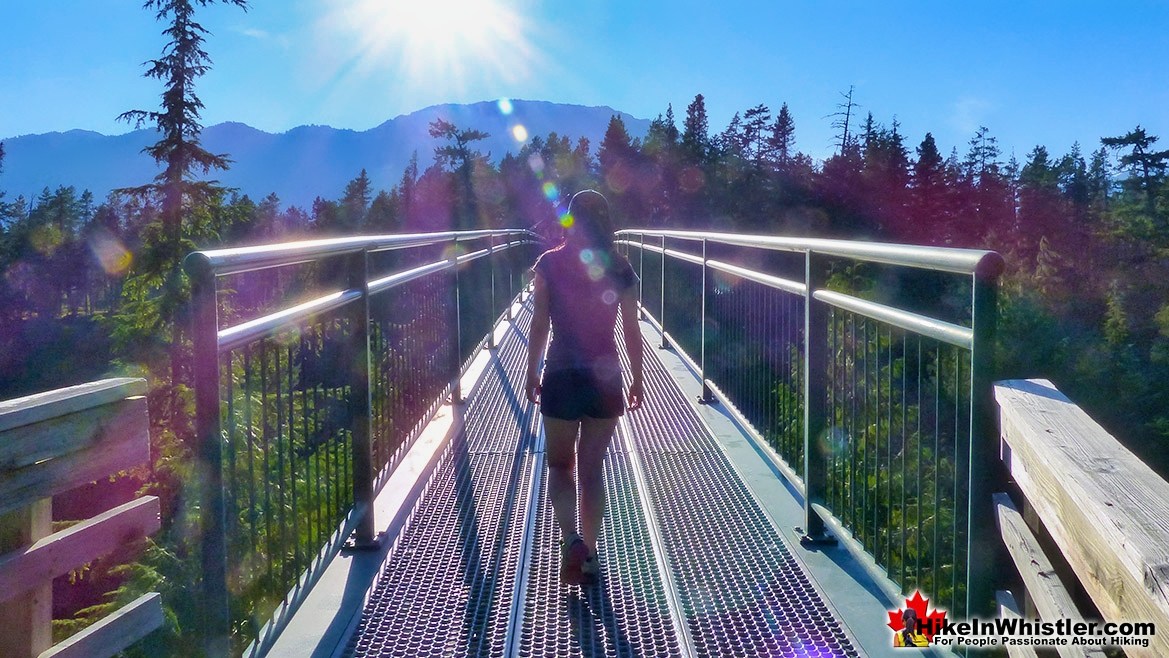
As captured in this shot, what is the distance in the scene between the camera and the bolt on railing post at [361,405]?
145 inches

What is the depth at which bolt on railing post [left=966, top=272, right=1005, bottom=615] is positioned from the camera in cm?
216

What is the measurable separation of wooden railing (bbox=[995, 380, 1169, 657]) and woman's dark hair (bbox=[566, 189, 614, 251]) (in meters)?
1.86

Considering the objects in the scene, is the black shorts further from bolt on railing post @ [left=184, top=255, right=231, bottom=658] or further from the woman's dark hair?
bolt on railing post @ [left=184, top=255, right=231, bottom=658]

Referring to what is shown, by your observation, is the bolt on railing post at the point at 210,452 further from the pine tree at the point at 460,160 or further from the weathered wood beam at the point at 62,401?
the pine tree at the point at 460,160

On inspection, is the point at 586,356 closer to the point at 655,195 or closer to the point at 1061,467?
the point at 1061,467

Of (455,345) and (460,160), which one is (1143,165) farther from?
(455,345)

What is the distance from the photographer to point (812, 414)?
3.74m

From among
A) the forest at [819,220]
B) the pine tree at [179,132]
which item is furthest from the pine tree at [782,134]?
the pine tree at [179,132]

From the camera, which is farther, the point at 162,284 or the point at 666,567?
the point at 162,284

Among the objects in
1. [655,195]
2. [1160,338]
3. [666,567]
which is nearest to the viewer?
[666,567]

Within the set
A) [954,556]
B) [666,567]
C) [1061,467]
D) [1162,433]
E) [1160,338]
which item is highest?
[1061,467]

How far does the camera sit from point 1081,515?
1449 mm

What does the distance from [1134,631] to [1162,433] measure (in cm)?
5764

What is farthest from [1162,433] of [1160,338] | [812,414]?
[812,414]
